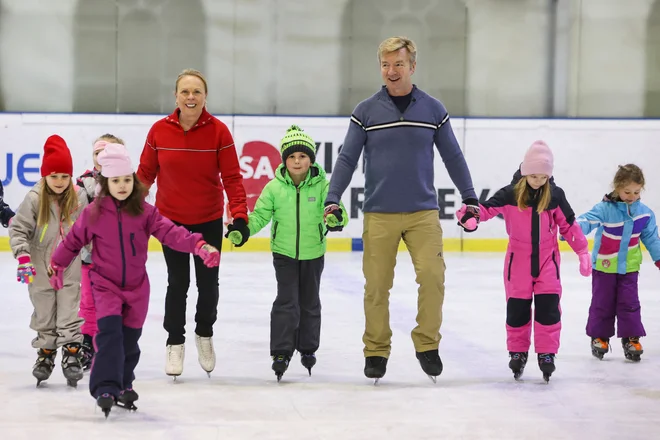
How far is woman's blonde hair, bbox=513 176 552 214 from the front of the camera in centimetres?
494

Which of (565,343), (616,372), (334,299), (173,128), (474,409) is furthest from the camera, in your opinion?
(334,299)

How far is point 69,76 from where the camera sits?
13344mm

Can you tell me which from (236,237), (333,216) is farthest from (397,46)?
(236,237)

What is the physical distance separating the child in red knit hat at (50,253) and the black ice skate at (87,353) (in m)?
0.21

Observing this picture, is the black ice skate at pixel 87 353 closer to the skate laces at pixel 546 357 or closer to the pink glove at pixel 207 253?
the pink glove at pixel 207 253

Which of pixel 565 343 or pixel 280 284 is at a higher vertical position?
pixel 280 284

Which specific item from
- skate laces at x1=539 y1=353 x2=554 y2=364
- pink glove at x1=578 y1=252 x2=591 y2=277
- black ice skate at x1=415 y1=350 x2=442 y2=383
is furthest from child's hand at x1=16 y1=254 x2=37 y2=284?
pink glove at x1=578 y1=252 x2=591 y2=277

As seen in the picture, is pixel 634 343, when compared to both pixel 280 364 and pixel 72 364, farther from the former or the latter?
pixel 72 364

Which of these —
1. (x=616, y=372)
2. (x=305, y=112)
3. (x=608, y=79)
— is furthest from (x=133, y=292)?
(x=608, y=79)

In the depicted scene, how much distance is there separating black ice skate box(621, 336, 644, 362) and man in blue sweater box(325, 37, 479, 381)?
1.29 metres

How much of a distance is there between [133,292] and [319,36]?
9.70 meters

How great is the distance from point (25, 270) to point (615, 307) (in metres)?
3.22

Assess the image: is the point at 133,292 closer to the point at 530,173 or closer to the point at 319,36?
the point at 530,173

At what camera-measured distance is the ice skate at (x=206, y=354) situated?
499 centimetres
